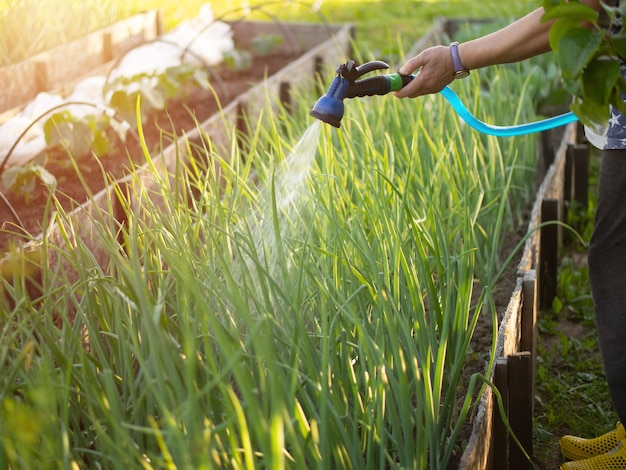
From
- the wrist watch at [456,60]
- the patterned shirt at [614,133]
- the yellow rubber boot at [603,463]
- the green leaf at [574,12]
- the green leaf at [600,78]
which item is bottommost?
the yellow rubber boot at [603,463]

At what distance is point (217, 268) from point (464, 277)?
53 cm

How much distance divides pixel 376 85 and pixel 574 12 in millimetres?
712

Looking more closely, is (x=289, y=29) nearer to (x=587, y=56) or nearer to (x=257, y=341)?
(x=587, y=56)

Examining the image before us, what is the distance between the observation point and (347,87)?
1934 millimetres

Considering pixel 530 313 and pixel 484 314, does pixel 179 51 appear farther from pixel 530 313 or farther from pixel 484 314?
pixel 530 313

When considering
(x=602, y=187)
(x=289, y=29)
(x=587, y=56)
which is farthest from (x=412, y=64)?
(x=289, y=29)

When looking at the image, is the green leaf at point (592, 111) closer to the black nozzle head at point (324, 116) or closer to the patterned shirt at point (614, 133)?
the patterned shirt at point (614, 133)

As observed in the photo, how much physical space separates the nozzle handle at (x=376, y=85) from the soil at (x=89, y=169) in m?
0.42

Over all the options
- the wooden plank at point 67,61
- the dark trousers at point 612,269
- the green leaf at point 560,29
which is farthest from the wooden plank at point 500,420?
the wooden plank at point 67,61

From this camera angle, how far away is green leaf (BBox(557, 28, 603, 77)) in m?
1.27

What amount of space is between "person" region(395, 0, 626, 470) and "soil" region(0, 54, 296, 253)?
1.98 feet

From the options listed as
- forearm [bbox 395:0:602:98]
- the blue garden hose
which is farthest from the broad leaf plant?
the blue garden hose

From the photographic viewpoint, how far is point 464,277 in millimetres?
1738

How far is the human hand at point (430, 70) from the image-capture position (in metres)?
Answer: 1.93
